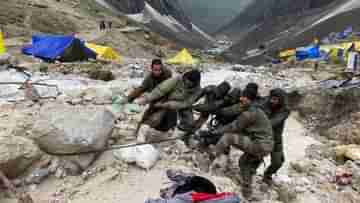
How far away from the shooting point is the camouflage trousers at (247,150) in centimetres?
374

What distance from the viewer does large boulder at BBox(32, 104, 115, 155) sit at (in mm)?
3889

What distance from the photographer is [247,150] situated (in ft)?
12.5

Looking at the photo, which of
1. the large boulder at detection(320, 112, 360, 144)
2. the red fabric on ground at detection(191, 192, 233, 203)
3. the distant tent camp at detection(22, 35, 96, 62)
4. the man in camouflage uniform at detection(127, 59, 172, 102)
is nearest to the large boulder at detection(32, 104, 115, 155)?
the man in camouflage uniform at detection(127, 59, 172, 102)

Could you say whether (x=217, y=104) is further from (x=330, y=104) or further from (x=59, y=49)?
(x=59, y=49)

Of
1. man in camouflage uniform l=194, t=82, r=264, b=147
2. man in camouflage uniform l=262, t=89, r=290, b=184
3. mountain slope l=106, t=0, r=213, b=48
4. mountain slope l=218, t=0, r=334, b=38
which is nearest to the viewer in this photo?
man in camouflage uniform l=262, t=89, r=290, b=184

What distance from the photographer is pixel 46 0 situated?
39000 mm

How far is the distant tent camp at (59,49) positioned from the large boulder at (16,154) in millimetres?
13012

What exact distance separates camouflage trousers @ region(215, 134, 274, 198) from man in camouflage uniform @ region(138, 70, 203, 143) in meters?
0.77

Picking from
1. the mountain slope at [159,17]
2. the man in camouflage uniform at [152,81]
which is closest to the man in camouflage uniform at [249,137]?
the man in camouflage uniform at [152,81]

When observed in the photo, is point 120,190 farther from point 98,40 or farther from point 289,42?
point 289,42

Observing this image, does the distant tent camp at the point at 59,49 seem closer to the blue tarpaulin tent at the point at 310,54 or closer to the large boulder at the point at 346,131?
the large boulder at the point at 346,131

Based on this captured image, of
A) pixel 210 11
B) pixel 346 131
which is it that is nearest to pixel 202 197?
pixel 346 131

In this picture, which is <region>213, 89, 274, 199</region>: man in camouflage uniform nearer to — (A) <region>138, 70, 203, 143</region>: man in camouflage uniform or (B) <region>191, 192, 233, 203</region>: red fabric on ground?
(A) <region>138, 70, 203, 143</region>: man in camouflage uniform

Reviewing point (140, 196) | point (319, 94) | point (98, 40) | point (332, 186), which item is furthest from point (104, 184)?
point (98, 40)
